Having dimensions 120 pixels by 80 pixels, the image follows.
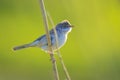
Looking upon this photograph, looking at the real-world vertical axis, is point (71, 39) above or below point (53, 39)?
above

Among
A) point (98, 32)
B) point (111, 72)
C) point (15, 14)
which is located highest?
point (15, 14)

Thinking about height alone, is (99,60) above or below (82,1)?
below

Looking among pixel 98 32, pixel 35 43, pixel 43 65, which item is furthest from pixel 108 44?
pixel 35 43

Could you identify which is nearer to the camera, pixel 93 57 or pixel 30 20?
pixel 93 57

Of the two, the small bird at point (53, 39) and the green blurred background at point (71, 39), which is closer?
the small bird at point (53, 39)

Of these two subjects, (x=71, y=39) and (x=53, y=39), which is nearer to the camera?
(x=53, y=39)

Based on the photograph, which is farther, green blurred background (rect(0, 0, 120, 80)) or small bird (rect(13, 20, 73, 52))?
green blurred background (rect(0, 0, 120, 80))

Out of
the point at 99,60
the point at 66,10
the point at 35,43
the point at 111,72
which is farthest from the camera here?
the point at 66,10

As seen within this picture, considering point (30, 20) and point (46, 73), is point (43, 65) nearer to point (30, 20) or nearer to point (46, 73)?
point (46, 73)
